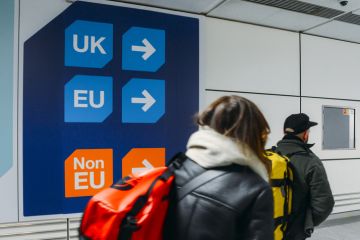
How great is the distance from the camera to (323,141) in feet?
12.0

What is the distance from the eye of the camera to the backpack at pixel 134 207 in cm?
83

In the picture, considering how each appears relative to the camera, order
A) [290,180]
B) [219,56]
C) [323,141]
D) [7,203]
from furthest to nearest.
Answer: [323,141] → [219,56] → [7,203] → [290,180]

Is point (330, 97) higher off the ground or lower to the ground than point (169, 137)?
higher

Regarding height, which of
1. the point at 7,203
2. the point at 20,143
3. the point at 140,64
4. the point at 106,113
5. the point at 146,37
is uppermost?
the point at 146,37

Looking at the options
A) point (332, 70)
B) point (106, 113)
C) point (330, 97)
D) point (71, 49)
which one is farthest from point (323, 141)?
point (71, 49)

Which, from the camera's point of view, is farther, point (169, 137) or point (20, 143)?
point (169, 137)

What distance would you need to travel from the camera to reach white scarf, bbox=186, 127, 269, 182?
0.90 meters

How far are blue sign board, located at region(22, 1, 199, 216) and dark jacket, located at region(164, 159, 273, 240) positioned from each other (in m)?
1.80

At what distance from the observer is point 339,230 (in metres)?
3.53

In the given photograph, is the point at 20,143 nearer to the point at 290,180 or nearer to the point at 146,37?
the point at 146,37

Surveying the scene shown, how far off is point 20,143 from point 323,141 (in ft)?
10.2

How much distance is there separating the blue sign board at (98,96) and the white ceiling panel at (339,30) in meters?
1.47

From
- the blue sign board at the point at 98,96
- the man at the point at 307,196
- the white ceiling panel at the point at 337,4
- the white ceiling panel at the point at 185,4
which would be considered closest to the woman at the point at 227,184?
the man at the point at 307,196

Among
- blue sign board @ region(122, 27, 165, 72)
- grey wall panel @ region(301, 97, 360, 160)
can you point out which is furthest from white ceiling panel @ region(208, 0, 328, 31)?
Result: grey wall panel @ region(301, 97, 360, 160)
